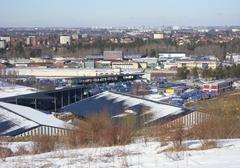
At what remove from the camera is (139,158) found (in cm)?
304

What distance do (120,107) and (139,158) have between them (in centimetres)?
780

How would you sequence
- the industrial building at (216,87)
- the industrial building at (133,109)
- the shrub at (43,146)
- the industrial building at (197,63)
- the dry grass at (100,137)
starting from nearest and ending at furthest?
the shrub at (43,146), the dry grass at (100,137), the industrial building at (133,109), the industrial building at (216,87), the industrial building at (197,63)

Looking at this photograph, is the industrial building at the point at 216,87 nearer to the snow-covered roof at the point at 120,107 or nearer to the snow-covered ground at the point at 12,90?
the snow-covered ground at the point at 12,90

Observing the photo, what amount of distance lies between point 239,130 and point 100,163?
84.1 inches

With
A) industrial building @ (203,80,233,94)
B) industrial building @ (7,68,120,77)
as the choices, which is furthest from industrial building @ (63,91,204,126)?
industrial building @ (7,68,120,77)

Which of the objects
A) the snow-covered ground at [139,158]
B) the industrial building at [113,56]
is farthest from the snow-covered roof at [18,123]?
the industrial building at [113,56]

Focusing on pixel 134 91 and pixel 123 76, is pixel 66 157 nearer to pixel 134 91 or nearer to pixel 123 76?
pixel 134 91

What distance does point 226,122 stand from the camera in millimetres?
4875

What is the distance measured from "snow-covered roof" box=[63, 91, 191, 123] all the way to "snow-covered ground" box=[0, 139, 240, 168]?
5.35 metres

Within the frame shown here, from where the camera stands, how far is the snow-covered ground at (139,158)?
8.76 ft

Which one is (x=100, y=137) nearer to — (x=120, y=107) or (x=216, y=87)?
(x=120, y=107)

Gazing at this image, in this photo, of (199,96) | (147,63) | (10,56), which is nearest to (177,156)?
(199,96)

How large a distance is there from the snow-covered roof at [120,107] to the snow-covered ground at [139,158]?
535 centimetres

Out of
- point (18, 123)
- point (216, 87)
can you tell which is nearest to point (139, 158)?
point (18, 123)
